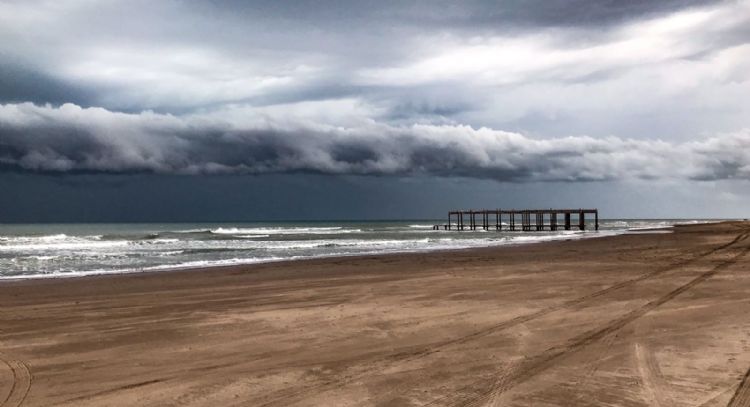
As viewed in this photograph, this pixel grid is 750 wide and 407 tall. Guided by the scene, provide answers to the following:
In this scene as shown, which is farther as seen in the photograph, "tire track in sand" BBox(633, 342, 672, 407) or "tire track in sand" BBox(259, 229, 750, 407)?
"tire track in sand" BBox(259, 229, 750, 407)

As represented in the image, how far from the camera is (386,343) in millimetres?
7648

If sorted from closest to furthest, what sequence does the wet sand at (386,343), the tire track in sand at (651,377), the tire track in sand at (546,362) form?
the tire track in sand at (651,377), the tire track in sand at (546,362), the wet sand at (386,343)

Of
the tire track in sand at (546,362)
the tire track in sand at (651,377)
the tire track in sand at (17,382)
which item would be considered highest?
the tire track in sand at (651,377)

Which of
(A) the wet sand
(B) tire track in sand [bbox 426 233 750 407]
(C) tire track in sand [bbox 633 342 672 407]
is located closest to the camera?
(C) tire track in sand [bbox 633 342 672 407]

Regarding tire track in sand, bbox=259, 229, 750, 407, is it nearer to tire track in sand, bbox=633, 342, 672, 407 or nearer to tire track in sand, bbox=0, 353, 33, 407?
tire track in sand, bbox=633, 342, 672, 407

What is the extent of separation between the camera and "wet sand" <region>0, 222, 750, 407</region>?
5.48 metres

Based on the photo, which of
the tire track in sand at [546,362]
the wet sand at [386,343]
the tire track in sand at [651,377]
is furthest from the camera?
the wet sand at [386,343]

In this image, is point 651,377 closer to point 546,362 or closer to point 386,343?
point 546,362

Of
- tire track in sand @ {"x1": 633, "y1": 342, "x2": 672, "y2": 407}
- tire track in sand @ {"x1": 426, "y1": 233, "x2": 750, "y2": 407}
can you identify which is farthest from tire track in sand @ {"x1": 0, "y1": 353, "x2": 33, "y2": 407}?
tire track in sand @ {"x1": 633, "y1": 342, "x2": 672, "y2": 407}

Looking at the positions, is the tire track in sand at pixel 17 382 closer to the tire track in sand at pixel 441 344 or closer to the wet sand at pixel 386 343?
the wet sand at pixel 386 343

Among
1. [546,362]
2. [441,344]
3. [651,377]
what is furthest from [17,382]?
[651,377]

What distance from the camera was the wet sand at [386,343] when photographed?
18.0 feet

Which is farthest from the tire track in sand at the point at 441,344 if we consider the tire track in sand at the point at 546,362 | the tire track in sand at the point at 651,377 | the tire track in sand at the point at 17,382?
the tire track in sand at the point at 17,382

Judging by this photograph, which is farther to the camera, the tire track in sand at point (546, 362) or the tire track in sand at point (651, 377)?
the tire track in sand at point (546, 362)
